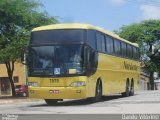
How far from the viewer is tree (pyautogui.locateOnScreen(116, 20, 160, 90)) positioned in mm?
74688

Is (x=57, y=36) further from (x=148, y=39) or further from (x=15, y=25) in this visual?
(x=148, y=39)

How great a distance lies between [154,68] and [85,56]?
174ft

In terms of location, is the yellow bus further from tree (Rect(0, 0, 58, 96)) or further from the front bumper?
tree (Rect(0, 0, 58, 96))

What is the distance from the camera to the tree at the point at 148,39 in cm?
7469

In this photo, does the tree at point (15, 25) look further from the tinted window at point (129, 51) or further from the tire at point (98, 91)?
the tire at point (98, 91)

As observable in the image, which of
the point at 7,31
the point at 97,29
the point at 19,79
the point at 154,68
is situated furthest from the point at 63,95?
the point at 154,68

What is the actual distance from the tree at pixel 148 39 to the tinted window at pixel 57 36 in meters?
52.1

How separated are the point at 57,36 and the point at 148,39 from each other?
52595 millimetres

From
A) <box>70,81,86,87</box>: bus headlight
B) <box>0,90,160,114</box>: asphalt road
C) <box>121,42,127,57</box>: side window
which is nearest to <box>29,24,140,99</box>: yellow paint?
<box>70,81,86,87</box>: bus headlight

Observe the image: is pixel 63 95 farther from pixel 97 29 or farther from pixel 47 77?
pixel 97 29

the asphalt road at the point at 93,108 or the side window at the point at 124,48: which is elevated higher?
the side window at the point at 124,48

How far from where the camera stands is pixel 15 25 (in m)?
39.8

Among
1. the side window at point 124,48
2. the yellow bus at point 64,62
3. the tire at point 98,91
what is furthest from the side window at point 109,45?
the side window at point 124,48

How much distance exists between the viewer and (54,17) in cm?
4197
